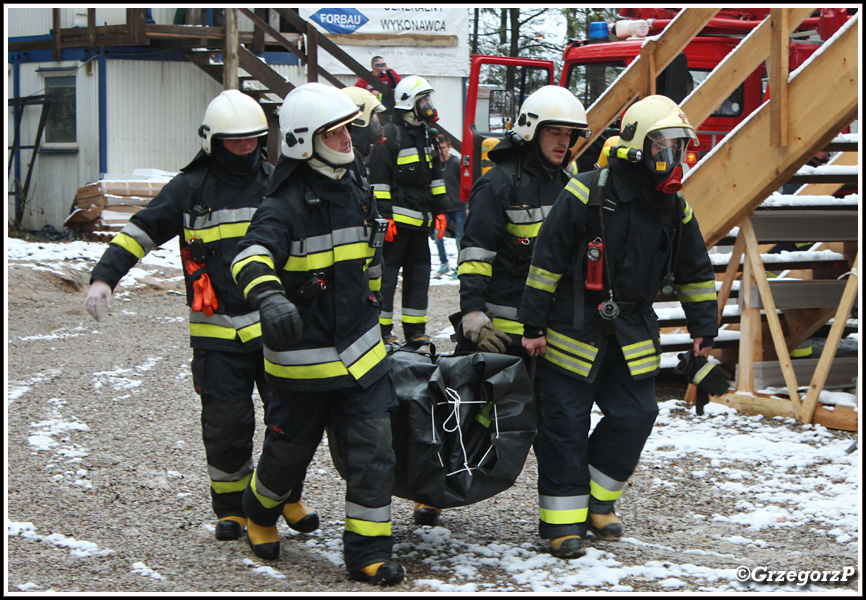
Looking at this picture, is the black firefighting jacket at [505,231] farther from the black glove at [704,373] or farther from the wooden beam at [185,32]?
the wooden beam at [185,32]

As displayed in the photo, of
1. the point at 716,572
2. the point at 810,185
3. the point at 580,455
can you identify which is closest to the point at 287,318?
the point at 580,455

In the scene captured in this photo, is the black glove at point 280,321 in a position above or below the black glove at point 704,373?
above

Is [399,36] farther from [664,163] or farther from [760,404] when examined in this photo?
[664,163]

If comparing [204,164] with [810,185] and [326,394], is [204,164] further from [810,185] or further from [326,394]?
[810,185]

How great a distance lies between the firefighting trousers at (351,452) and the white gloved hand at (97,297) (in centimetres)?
Answer: 87

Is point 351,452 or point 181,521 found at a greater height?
point 351,452

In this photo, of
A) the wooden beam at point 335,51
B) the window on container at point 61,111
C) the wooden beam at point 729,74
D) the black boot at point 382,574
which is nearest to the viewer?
the black boot at point 382,574

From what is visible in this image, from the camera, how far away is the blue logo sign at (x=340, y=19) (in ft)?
60.6

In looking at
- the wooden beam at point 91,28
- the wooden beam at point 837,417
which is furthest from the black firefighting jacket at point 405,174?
the wooden beam at point 91,28

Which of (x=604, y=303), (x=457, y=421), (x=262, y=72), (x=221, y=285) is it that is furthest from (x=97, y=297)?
(x=262, y=72)

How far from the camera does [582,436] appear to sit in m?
4.38

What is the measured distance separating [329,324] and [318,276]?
201 millimetres

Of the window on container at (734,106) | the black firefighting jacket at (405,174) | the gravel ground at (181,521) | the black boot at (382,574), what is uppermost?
the window on container at (734,106)

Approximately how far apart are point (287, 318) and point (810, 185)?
6.41 m
